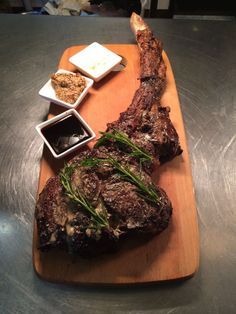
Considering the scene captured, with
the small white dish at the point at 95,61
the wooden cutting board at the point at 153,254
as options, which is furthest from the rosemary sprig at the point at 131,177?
the small white dish at the point at 95,61

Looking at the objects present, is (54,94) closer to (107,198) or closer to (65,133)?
(65,133)

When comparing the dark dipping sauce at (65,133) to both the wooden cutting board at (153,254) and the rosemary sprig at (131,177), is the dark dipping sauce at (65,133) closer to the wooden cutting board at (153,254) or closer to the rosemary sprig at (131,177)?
the wooden cutting board at (153,254)

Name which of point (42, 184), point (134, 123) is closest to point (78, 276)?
point (42, 184)

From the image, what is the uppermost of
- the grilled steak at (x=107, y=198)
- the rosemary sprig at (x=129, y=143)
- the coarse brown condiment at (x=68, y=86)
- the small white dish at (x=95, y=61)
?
the small white dish at (x=95, y=61)

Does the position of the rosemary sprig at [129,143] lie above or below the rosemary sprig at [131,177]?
above

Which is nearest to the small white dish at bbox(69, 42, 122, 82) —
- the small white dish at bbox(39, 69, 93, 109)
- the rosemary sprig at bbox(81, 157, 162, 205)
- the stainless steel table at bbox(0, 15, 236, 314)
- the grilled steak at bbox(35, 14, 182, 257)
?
the small white dish at bbox(39, 69, 93, 109)

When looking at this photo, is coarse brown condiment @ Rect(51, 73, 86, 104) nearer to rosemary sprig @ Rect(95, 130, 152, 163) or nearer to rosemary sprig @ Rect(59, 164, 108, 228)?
rosemary sprig @ Rect(95, 130, 152, 163)

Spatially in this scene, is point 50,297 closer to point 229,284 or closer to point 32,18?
point 229,284
